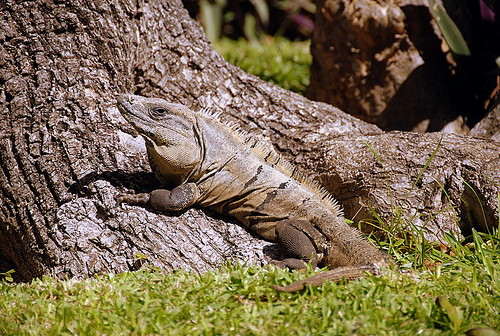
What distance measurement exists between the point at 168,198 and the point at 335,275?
1.32 meters

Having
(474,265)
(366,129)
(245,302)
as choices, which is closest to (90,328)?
(245,302)

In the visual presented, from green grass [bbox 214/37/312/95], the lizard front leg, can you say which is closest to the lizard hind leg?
the lizard front leg

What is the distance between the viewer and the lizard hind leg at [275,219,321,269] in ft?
13.3

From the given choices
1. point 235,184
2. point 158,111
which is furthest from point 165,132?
point 235,184

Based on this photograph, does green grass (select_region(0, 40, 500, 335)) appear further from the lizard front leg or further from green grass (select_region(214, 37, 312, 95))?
green grass (select_region(214, 37, 312, 95))

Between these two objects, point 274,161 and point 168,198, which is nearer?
point 168,198

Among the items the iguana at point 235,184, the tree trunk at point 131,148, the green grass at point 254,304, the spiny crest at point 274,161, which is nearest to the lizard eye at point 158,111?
the iguana at point 235,184

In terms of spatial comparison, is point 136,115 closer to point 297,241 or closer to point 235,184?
point 235,184

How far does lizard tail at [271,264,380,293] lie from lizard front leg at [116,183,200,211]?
1.09 meters

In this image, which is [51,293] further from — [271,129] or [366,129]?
[366,129]

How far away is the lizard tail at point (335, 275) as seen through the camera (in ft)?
11.3

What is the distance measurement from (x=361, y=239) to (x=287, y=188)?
2.14 ft

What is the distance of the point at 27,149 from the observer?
14.9 ft

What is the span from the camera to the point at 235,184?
4367mm
